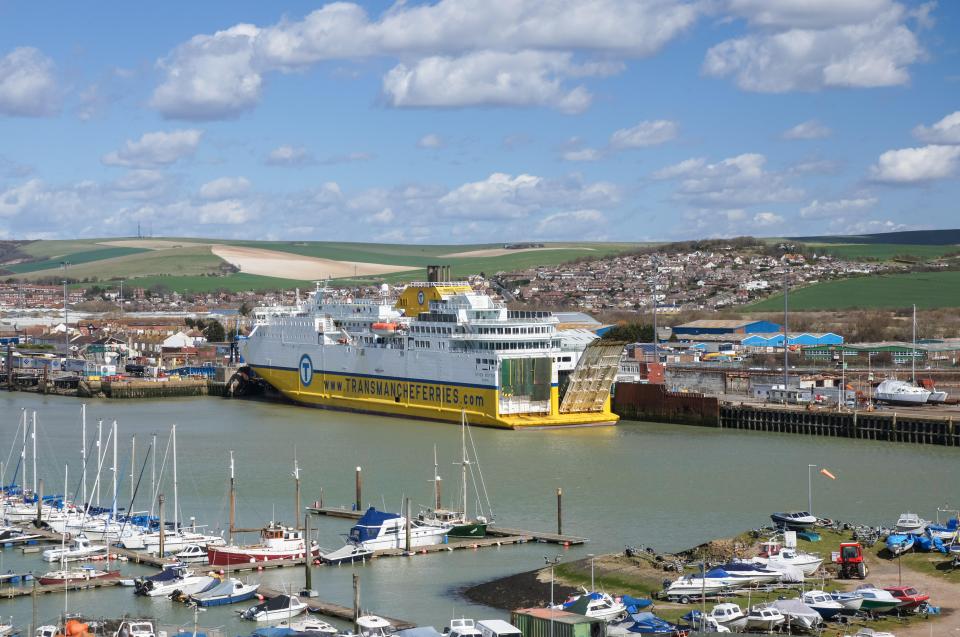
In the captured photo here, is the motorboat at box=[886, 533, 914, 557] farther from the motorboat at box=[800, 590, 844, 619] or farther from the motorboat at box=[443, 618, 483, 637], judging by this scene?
the motorboat at box=[443, 618, 483, 637]

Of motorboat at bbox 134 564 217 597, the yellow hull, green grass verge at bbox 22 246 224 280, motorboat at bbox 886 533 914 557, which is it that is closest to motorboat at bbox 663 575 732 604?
motorboat at bbox 886 533 914 557

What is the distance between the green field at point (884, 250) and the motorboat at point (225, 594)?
357 feet

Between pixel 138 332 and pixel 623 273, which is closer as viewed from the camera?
pixel 138 332

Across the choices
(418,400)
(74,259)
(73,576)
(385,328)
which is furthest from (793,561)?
(74,259)

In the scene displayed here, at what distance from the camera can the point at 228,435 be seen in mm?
42000

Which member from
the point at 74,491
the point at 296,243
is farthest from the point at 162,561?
the point at 296,243

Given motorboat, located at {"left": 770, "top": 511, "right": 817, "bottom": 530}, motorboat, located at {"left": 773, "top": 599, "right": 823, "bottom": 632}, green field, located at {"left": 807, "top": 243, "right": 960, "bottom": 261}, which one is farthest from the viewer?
green field, located at {"left": 807, "top": 243, "right": 960, "bottom": 261}

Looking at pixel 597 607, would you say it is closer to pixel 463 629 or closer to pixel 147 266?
pixel 463 629

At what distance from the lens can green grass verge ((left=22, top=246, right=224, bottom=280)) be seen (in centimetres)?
14662

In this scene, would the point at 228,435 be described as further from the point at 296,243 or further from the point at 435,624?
the point at 296,243

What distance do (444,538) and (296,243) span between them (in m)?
169

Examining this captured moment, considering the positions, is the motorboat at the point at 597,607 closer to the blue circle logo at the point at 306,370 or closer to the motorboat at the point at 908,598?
the motorboat at the point at 908,598

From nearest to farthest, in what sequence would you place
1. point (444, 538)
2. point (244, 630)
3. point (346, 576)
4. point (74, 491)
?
point (244, 630), point (346, 576), point (444, 538), point (74, 491)

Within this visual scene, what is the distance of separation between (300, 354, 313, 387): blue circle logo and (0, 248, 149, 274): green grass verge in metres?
110
